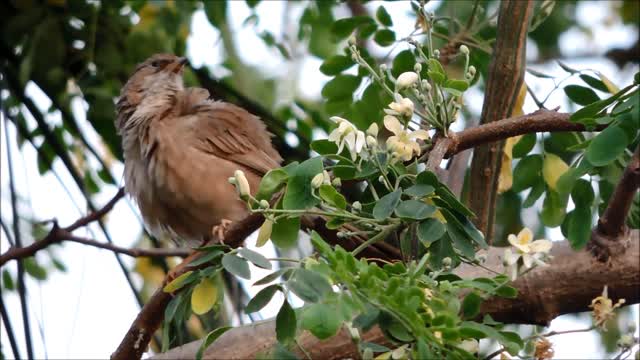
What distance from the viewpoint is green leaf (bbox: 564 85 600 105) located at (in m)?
4.19

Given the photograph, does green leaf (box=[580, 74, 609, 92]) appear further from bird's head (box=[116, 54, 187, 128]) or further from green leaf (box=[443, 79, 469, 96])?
bird's head (box=[116, 54, 187, 128])

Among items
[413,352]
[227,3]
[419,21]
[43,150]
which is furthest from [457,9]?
[413,352]

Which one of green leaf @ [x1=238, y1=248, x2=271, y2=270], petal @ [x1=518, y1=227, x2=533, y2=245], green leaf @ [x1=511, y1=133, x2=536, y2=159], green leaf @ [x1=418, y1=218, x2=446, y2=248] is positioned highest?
green leaf @ [x1=511, y1=133, x2=536, y2=159]

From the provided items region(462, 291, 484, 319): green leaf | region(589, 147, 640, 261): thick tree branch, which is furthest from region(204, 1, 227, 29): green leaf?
region(462, 291, 484, 319): green leaf

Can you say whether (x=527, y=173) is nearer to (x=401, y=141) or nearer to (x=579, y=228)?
(x=579, y=228)

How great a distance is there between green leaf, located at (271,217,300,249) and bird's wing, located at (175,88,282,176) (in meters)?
1.98

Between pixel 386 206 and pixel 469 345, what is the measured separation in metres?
0.45

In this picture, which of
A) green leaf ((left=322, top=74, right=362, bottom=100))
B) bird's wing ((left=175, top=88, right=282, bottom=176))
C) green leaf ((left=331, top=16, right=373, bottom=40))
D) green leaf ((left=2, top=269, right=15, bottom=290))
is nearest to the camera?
green leaf ((left=322, top=74, right=362, bottom=100))

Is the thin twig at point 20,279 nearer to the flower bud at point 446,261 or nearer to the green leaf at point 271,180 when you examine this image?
the green leaf at point 271,180

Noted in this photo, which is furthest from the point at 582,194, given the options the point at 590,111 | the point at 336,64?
the point at 336,64

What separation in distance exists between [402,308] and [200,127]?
315cm

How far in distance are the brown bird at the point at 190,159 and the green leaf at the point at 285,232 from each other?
68.4 inches

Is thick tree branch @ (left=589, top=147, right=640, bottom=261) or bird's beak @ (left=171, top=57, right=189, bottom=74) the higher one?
bird's beak @ (left=171, top=57, right=189, bottom=74)

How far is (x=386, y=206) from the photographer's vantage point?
2.77m
